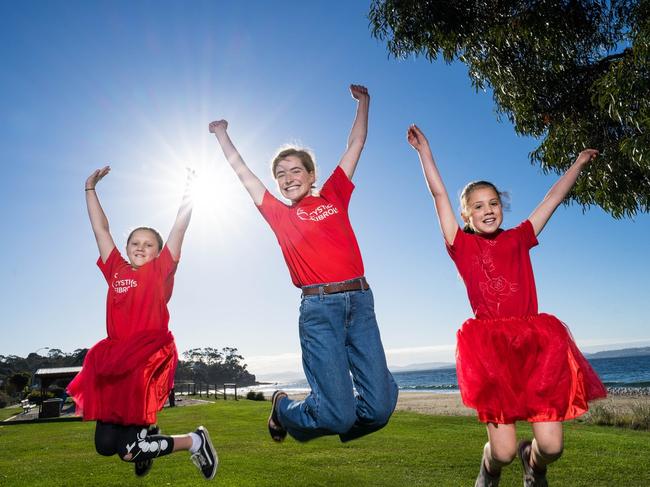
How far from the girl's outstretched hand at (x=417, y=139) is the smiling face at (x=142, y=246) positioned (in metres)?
2.38

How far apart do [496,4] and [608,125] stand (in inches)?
118

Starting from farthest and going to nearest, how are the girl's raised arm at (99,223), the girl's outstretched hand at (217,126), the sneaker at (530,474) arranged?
the girl's raised arm at (99,223) < the girl's outstretched hand at (217,126) < the sneaker at (530,474)

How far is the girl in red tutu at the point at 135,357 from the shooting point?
4012 millimetres

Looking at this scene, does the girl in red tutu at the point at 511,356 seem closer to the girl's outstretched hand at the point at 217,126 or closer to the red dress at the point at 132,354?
the girl's outstretched hand at the point at 217,126

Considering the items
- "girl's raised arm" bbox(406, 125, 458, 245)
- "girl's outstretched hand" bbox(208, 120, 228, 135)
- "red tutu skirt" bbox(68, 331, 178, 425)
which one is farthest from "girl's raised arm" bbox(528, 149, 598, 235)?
"red tutu skirt" bbox(68, 331, 178, 425)

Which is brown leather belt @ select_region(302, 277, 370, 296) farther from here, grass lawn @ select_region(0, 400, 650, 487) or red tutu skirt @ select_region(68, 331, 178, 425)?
grass lawn @ select_region(0, 400, 650, 487)

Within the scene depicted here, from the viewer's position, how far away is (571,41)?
9.60 m

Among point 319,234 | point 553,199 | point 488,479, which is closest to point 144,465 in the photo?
point 319,234

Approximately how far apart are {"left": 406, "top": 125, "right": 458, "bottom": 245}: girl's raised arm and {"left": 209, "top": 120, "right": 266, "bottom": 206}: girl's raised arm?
1280mm

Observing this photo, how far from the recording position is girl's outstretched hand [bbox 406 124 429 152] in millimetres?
4238

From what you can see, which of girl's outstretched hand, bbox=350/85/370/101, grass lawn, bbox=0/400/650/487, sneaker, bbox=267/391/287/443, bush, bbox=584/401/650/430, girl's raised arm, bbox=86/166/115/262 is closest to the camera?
sneaker, bbox=267/391/287/443

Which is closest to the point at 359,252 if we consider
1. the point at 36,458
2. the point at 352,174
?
the point at 352,174

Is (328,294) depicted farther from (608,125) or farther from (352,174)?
(608,125)

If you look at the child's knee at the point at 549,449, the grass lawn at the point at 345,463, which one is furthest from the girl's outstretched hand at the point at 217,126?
the grass lawn at the point at 345,463
